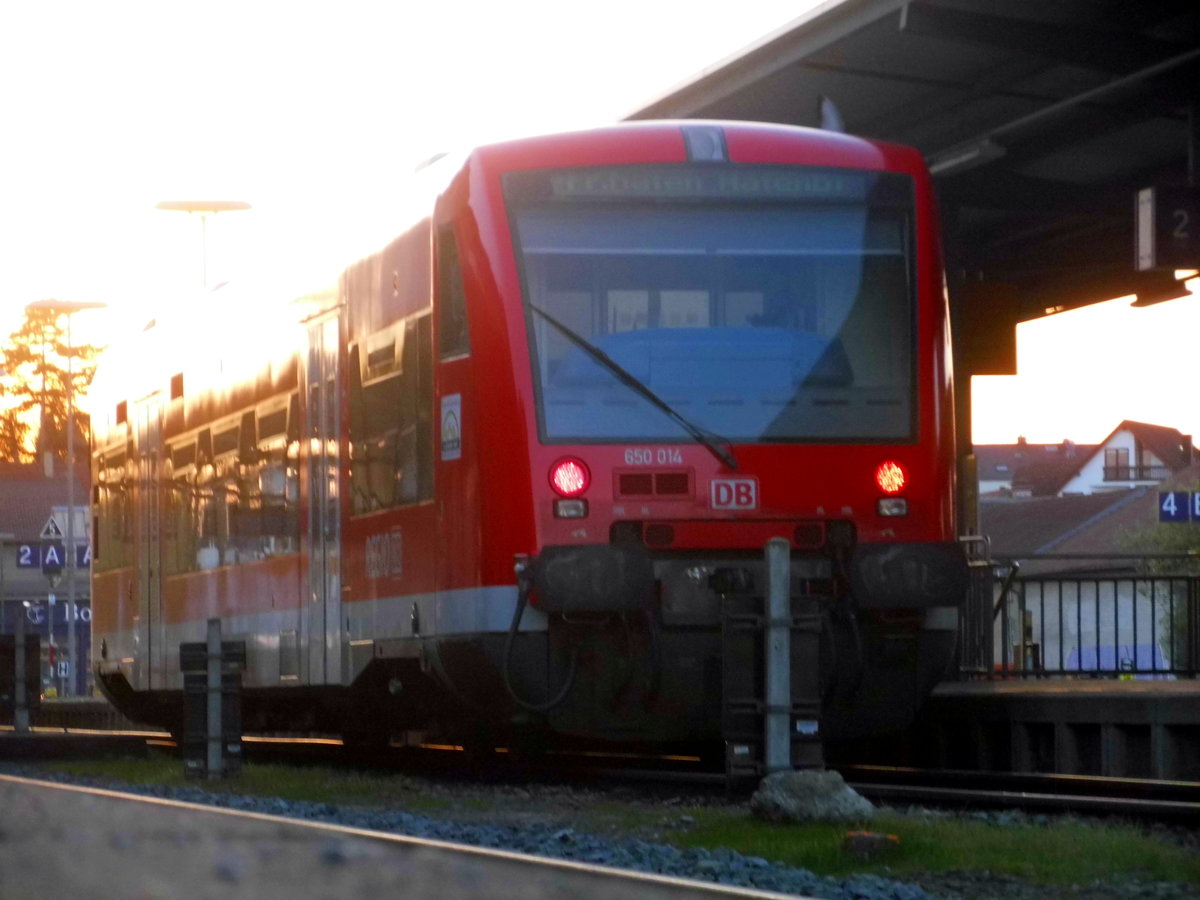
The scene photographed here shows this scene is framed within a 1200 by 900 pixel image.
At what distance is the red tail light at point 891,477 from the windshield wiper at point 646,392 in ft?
2.42

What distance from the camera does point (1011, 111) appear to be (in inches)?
622

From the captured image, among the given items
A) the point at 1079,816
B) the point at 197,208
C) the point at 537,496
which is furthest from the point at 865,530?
the point at 197,208

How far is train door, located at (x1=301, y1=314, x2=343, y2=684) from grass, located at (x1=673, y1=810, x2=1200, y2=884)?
501cm

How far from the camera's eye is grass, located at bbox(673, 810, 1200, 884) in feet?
23.5

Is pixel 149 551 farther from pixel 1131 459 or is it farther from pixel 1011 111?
pixel 1131 459

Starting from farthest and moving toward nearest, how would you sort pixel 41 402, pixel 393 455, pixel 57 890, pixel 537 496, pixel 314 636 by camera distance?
pixel 41 402 < pixel 314 636 < pixel 393 455 < pixel 537 496 < pixel 57 890

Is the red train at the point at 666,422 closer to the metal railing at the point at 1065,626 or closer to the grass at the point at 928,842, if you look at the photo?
the grass at the point at 928,842

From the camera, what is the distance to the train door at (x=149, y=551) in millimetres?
18266

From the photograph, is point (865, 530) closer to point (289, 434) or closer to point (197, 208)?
point (289, 434)

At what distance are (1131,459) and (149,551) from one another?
5060 inches

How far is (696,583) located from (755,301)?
140cm

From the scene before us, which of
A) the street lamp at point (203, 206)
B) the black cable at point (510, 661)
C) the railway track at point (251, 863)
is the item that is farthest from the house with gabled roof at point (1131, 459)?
the railway track at point (251, 863)

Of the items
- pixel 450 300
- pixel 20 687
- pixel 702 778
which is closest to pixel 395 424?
pixel 450 300

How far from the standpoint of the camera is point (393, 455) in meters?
12.3
